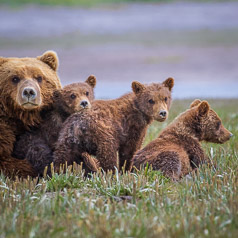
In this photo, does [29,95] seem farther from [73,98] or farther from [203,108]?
[203,108]

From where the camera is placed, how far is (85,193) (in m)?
5.08

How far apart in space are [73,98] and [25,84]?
0.66 meters

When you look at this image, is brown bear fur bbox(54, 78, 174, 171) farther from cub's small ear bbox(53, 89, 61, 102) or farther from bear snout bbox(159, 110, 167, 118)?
cub's small ear bbox(53, 89, 61, 102)

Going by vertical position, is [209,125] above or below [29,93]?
below

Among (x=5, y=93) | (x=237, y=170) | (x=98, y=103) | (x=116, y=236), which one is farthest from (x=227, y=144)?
(x=116, y=236)

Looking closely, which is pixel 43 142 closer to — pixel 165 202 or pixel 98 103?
pixel 98 103

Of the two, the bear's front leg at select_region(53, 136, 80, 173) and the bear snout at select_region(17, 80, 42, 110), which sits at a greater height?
the bear snout at select_region(17, 80, 42, 110)

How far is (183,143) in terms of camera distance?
22.0 ft

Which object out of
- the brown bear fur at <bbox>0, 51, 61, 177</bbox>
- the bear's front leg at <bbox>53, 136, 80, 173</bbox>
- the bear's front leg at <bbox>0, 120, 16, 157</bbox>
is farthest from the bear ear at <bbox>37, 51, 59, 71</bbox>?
the bear's front leg at <bbox>53, 136, 80, 173</bbox>

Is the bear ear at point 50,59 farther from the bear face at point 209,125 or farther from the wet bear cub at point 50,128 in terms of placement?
the bear face at point 209,125

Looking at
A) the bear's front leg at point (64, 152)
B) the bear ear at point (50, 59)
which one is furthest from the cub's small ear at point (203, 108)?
the bear ear at point (50, 59)

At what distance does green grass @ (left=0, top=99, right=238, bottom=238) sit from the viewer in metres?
3.92

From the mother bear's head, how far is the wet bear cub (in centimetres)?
15

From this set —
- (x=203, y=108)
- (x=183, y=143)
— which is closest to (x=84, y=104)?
(x=183, y=143)
